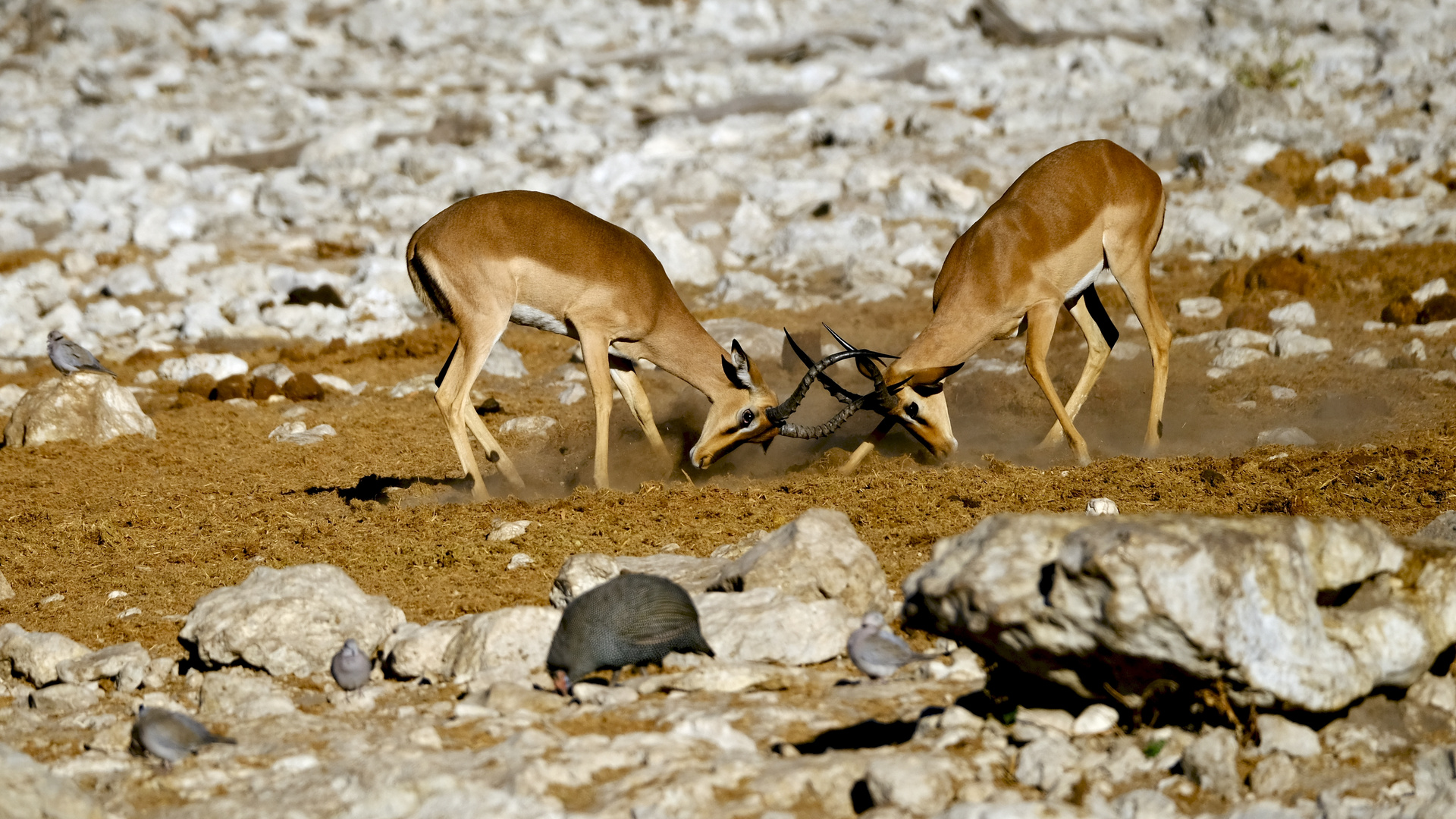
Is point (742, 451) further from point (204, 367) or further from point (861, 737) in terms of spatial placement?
point (204, 367)

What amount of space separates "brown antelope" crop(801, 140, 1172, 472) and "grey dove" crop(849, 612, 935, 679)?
14.4ft

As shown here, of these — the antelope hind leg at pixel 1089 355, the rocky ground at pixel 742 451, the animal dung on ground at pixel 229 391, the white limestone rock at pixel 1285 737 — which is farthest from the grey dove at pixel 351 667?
the animal dung on ground at pixel 229 391

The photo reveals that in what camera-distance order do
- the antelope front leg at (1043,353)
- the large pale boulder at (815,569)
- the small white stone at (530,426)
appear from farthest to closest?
the small white stone at (530,426) → the antelope front leg at (1043,353) → the large pale boulder at (815,569)

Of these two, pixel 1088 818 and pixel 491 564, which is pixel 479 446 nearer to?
pixel 491 564

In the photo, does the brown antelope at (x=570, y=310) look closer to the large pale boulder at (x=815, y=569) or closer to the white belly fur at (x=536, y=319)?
the white belly fur at (x=536, y=319)

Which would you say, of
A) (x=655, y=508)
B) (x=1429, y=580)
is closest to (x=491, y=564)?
(x=655, y=508)

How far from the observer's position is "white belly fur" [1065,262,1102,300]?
402 inches

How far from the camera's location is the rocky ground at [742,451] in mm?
4441

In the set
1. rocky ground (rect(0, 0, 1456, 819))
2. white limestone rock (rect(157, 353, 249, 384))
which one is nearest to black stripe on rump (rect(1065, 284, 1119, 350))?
rocky ground (rect(0, 0, 1456, 819))

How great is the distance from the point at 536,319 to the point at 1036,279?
3.82 m

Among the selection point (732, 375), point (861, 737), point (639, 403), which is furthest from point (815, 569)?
point (639, 403)

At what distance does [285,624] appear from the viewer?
5914mm

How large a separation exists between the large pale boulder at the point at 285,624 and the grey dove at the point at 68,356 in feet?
20.9

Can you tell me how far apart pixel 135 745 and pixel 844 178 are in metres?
15.3
